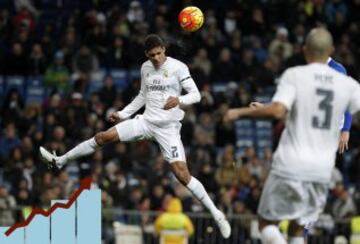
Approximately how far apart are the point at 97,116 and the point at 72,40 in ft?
10.2

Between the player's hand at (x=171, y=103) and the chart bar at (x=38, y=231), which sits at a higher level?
the player's hand at (x=171, y=103)

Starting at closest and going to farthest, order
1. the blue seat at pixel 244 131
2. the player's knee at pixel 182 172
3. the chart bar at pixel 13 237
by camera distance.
→ the chart bar at pixel 13 237 < the player's knee at pixel 182 172 < the blue seat at pixel 244 131

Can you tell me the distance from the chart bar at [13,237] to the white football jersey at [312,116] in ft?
11.7

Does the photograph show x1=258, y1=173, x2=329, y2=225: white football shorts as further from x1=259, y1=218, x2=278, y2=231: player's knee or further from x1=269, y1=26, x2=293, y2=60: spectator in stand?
x1=269, y1=26, x2=293, y2=60: spectator in stand

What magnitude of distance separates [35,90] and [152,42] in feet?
41.9

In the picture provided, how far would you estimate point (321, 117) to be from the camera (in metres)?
11.9

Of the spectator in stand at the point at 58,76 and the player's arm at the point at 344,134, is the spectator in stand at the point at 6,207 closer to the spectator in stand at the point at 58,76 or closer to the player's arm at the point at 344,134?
the spectator in stand at the point at 58,76

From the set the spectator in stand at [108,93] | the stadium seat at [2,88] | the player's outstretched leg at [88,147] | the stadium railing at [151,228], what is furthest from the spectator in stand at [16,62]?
the player's outstretched leg at [88,147]

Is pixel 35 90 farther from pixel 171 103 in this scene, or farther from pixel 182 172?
pixel 171 103

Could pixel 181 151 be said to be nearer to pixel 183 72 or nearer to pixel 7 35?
pixel 183 72

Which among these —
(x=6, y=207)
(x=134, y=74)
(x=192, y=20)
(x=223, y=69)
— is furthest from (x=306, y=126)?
(x=134, y=74)

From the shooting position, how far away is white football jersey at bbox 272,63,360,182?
38.8ft

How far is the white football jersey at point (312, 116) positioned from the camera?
11.8 m

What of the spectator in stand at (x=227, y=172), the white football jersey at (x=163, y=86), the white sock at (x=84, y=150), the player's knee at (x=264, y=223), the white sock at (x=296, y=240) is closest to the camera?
the player's knee at (x=264, y=223)
